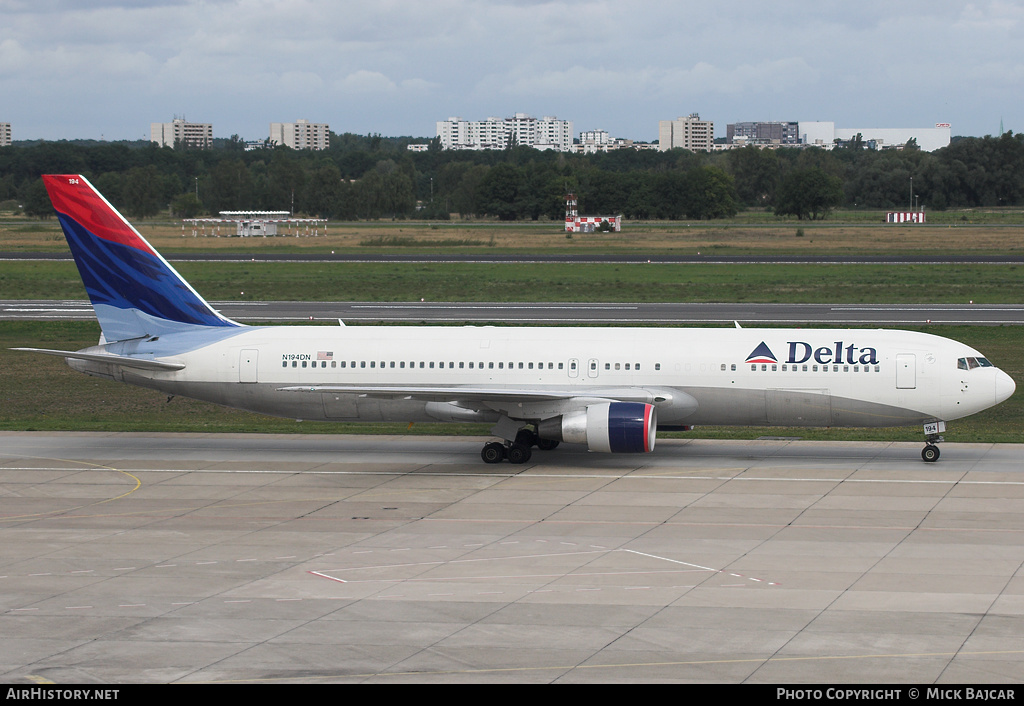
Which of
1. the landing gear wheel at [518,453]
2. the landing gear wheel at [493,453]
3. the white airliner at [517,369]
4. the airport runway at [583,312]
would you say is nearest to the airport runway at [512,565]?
the landing gear wheel at [493,453]

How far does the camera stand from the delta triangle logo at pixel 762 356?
33.1 metres

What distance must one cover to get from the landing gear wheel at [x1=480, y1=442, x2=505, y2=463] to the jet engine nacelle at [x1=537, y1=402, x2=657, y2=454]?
2.22 meters

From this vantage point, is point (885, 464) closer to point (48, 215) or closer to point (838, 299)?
point (838, 299)

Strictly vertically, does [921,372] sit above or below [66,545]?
above

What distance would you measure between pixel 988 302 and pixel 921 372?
40.5 metres

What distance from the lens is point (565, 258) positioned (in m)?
104

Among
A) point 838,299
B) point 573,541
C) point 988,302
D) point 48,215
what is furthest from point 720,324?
point 48,215

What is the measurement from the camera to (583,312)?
65.9 m

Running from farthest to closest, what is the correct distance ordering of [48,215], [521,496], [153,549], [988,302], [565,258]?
[48,215] → [565,258] → [988,302] → [521,496] → [153,549]

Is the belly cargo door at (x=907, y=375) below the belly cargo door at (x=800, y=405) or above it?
above

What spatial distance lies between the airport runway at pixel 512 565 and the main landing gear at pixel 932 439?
0.38 m

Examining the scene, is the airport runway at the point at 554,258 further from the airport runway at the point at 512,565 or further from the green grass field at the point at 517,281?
the airport runway at the point at 512,565

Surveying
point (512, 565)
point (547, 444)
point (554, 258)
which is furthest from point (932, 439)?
point (554, 258)

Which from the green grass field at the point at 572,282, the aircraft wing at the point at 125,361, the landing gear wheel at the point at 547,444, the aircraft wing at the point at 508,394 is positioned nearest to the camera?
the aircraft wing at the point at 508,394
